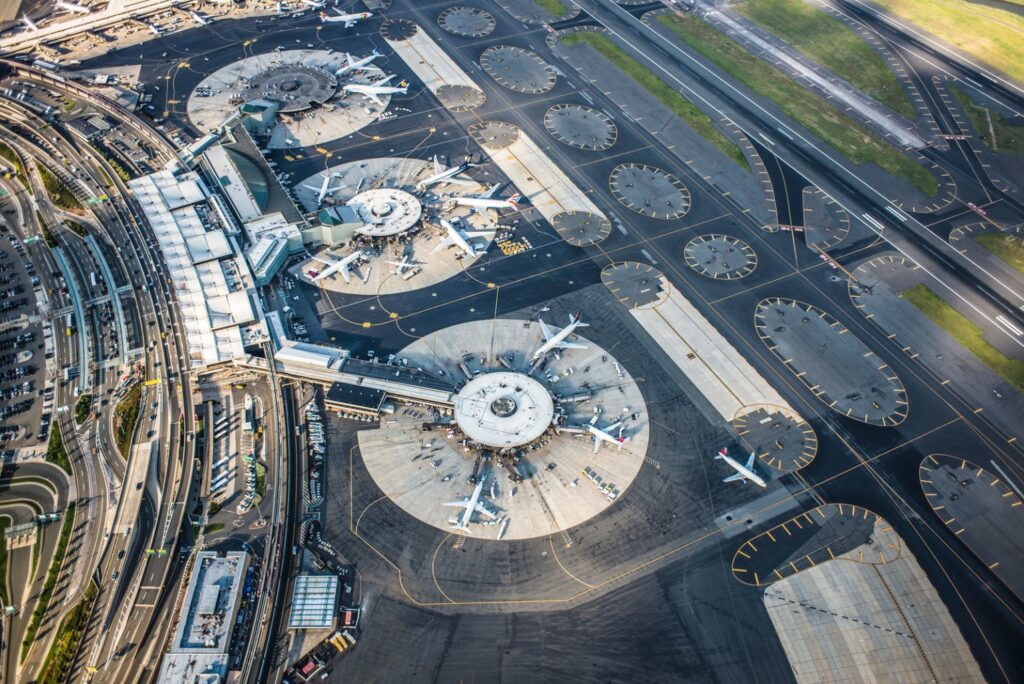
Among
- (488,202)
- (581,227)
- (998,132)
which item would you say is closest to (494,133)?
(488,202)

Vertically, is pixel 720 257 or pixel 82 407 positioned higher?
pixel 720 257

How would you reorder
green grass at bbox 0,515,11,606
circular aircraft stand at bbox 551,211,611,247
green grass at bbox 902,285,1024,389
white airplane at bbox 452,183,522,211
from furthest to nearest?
white airplane at bbox 452,183,522,211, circular aircraft stand at bbox 551,211,611,247, green grass at bbox 902,285,1024,389, green grass at bbox 0,515,11,606

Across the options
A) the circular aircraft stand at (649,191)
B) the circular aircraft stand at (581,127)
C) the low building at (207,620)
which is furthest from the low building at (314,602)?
the circular aircraft stand at (581,127)

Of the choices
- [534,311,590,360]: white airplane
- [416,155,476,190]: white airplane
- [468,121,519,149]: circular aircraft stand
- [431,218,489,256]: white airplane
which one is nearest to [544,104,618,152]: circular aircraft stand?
[468,121,519,149]: circular aircraft stand

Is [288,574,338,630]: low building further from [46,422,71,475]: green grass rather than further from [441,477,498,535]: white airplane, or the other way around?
[46,422,71,475]: green grass

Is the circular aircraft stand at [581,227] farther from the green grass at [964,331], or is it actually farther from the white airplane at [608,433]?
the green grass at [964,331]

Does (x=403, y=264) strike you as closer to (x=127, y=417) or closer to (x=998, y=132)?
(x=127, y=417)

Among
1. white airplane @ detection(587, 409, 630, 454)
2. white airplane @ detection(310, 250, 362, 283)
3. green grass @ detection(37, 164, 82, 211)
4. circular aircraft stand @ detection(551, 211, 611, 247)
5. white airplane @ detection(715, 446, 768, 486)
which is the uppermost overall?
circular aircraft stand @ detection(551, 211, 611, 247)

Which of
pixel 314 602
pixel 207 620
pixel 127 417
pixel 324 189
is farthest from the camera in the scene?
pixel 324 189
